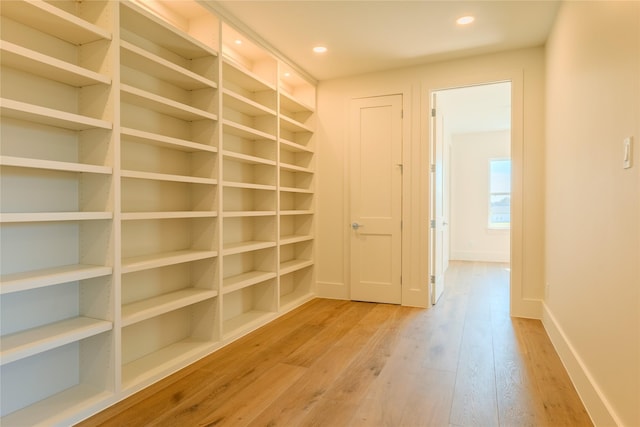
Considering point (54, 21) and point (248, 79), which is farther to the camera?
point (248, 79)

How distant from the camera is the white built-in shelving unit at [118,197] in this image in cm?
184

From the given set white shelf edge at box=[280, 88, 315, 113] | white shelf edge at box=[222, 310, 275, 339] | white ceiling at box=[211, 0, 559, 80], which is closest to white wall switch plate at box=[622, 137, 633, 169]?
white ceiling at box=[211, 0, 559, 80]

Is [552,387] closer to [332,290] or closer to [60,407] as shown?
[332,290]

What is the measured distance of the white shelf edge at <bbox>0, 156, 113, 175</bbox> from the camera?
1600mm

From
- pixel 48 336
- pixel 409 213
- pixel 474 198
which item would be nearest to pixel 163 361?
pixel 48 336

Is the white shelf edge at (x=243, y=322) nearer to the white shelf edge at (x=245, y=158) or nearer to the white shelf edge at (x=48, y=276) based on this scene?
the white shelf edge at (x=48, y=276)

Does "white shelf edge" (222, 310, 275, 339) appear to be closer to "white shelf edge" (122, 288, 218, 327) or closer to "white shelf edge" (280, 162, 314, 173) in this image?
"white shelf edge" (122, 288, 218, 327)

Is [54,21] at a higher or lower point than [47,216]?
higher

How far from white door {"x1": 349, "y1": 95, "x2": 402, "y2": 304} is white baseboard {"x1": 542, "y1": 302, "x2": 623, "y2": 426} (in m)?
1.66

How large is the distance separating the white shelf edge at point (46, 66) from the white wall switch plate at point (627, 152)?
2459 millimetres

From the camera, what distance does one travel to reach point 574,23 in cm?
236

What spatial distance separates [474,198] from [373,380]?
257 inches

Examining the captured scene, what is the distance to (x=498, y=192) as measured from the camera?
7.86 metres

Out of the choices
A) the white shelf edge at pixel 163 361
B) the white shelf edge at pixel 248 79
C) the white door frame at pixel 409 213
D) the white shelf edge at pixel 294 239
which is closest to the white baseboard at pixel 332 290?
the white shelf edge at pixel 294 239
